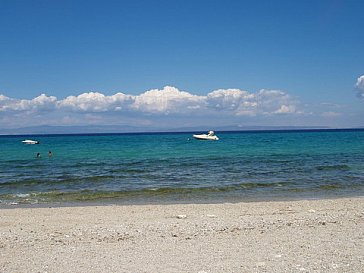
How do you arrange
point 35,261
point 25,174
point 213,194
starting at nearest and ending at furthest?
point 35,261, point 213,194, point 25,174

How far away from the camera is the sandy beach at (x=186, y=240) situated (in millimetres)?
8539

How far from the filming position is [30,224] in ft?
44.7

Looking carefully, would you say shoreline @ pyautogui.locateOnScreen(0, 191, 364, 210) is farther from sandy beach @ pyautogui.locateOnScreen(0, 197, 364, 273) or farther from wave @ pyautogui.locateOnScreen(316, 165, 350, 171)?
wave @ pyautogui.locateOnScreen(316, 165, 350, 171)

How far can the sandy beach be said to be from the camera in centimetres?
854

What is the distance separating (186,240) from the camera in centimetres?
1072

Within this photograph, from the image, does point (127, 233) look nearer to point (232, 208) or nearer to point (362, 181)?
point (232, 208)

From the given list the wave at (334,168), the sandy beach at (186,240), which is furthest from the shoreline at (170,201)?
the wave at (334,168)

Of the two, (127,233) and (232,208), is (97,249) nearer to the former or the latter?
(127,233)

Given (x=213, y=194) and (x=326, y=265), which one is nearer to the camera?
(x=326, y=265)

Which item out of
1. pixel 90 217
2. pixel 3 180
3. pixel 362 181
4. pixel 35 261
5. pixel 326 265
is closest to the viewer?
pixel 326 265

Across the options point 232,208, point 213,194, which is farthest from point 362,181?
point 232,208

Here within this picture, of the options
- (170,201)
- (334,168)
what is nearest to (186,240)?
(170,201)

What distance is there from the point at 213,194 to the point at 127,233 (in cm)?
1001

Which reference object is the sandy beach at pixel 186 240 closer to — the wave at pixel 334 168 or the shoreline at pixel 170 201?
the shoreline at pixel 170 201
